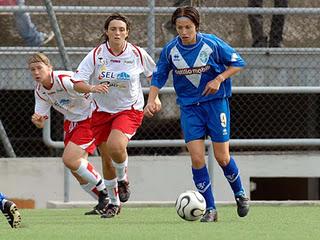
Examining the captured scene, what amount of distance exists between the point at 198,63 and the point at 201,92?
250 mm

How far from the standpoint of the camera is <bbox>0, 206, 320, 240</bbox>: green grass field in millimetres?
8266

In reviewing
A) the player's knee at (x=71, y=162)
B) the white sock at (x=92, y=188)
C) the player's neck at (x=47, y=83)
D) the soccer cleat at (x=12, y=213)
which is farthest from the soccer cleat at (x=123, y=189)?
the soccer cleat at (x=12, y=213)

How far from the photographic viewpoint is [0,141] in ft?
45.9

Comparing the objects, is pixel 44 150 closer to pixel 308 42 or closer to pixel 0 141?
pixel 0 141

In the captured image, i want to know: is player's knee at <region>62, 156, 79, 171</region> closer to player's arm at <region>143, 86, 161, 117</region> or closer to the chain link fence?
player's arm at <region>143, 86, 161, 117</region>

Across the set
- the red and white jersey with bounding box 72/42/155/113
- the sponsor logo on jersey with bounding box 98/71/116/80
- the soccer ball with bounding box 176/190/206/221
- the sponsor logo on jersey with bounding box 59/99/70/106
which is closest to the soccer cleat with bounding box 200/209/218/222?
the soccer ball with bounding box 176/190/206/221

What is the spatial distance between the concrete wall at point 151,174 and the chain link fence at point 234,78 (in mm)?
675

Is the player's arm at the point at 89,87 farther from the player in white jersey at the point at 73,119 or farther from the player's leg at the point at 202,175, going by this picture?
the player's leg at the point at 202,175

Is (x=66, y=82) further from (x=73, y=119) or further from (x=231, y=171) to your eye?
(x=231, y=171)

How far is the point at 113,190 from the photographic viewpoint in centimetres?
1113

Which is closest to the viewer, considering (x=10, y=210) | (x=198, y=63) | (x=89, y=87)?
(x=10, y=210)

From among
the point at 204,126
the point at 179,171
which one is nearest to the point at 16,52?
the point at 179,171

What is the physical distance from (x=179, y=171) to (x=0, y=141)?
7.20ft

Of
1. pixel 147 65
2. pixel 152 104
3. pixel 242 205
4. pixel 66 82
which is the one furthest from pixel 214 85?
pixel 66 82
